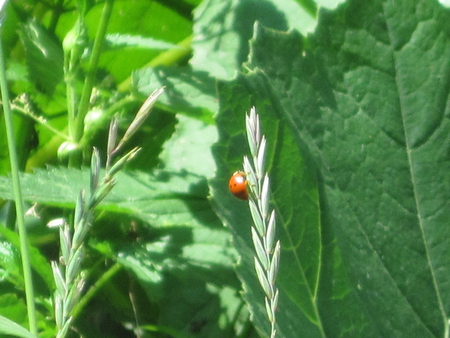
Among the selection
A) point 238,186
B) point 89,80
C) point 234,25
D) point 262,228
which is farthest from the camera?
point 234,25

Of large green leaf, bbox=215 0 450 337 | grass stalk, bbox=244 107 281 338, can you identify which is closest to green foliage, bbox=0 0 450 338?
large green leaf, bbox=215 0 450 337

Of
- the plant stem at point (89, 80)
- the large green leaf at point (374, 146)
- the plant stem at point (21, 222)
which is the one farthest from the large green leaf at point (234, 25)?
the plant stem at point (21, 222)

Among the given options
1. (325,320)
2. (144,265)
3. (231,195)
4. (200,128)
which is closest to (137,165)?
(200,128)

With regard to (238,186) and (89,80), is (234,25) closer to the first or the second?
(89,80)

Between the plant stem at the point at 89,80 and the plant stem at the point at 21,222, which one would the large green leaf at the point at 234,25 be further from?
the plant stem at the point at 21,222

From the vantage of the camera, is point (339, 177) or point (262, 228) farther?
point (339, 177)

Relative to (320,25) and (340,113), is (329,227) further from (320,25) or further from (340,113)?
(320,25)

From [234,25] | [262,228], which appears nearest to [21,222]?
[262,228]

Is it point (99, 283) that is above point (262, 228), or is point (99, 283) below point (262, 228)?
below
